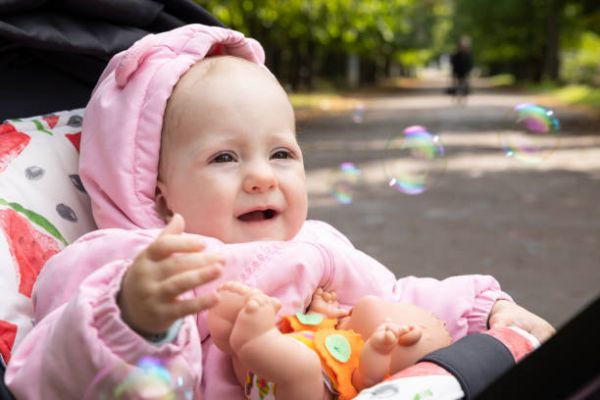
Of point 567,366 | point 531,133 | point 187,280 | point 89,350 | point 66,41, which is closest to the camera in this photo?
point 567,366

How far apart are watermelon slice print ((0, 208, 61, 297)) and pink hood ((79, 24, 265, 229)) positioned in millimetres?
131

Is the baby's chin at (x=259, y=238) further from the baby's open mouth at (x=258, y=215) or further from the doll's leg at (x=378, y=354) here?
the doll's leg at (x=378, y=354)

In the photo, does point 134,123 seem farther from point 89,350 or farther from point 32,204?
point 89,350

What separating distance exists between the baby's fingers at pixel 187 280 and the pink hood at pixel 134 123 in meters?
0.58

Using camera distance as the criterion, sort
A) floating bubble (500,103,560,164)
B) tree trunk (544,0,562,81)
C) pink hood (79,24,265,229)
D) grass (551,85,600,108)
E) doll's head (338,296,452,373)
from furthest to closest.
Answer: tree trunk (544,0,562,81) < grass (551,85,600,108) < floating bubble (500,103,560,164) < pink hood (79,24,265,229) < doll's head (338,296,452,373)

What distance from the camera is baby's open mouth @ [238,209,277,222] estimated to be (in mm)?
1771

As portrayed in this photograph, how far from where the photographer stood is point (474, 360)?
4.78 ft

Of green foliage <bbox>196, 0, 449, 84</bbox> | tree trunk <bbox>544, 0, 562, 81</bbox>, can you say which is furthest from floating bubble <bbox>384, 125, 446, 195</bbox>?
tree trunk <bbox>544, 0, 562, 81</bbox>

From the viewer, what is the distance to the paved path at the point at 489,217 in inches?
195

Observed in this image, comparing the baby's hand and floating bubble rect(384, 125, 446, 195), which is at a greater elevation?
the baby's hand

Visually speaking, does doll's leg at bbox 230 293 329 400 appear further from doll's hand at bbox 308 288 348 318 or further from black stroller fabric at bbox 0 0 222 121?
black stroller fabric at bbox 0 0 222 121

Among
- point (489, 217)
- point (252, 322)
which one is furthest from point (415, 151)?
point (489, 217)

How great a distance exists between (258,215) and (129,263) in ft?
1.53

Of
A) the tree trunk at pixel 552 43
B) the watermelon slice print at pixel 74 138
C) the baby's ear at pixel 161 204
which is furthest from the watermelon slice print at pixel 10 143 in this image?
the tree trunk at pixel 552 43
